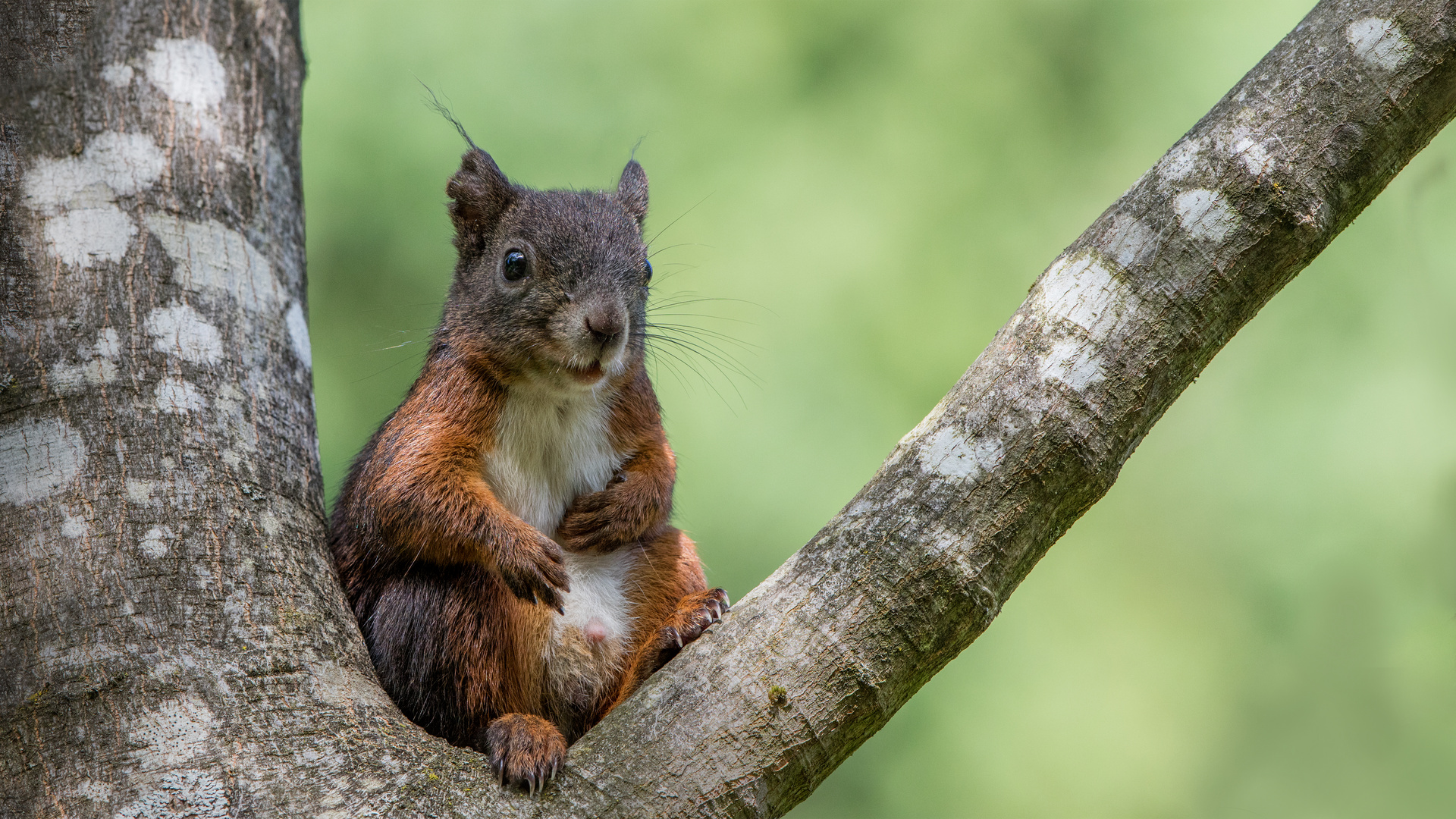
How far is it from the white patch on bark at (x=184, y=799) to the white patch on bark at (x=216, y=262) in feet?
4.19

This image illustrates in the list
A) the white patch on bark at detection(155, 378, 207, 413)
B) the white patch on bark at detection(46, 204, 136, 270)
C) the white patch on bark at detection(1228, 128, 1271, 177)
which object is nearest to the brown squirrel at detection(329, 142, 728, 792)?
the white patch on bark at detection(155, 378, 207, 413)

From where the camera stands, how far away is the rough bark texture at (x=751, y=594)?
2238mm

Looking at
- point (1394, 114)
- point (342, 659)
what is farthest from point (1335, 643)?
point (342, 659)

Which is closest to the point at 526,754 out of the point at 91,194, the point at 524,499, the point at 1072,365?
the point at 524,499

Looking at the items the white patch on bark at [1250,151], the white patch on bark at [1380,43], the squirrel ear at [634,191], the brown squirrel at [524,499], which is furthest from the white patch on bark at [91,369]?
the white patch on bark at [1380,43]

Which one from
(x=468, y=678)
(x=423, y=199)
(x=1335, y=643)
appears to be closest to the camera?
(x=468, y=678)

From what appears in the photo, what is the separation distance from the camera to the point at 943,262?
6078 millimetres

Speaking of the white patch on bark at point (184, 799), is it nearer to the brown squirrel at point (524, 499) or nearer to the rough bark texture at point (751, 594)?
the rough bark texture at point (751, 594)

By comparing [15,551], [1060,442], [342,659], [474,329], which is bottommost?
[15,551]

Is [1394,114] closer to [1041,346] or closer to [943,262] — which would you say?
[1041,346]

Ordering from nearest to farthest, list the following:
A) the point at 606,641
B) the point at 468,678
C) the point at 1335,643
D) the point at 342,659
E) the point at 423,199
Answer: the point at 342,659
the point at 468,678
the point at 606,641
the point at 1335,643
the point at 423,199

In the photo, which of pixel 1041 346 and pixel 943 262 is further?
pixel 943 262

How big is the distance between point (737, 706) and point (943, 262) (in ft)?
13.8

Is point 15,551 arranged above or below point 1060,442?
below
